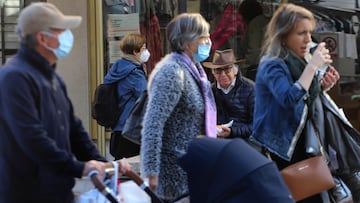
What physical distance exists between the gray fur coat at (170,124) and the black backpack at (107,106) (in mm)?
2231

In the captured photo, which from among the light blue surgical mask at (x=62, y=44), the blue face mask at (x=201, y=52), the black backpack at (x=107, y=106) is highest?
the light blue surgical mask at (x=62, y=44)

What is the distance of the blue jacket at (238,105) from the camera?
17.2 ft

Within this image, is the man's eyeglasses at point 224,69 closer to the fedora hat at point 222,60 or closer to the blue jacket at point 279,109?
the fedora hat at point 222,60

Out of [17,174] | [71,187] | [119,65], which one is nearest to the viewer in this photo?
[17,174]

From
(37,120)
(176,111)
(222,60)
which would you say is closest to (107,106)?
(222,60)

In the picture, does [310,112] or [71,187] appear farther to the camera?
[310,112]

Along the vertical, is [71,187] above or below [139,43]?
below

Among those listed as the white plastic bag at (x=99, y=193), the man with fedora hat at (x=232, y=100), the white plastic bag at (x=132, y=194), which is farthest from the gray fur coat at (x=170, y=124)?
the man with fedora hat at (x=232, y=100)

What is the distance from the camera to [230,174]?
3.37m

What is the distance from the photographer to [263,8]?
7.93m

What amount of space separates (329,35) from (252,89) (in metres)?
3.01

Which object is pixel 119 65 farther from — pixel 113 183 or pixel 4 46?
pixel 113 183

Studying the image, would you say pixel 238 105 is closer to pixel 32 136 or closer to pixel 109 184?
pixel 109 184

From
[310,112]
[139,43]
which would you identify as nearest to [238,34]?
[139,43]
